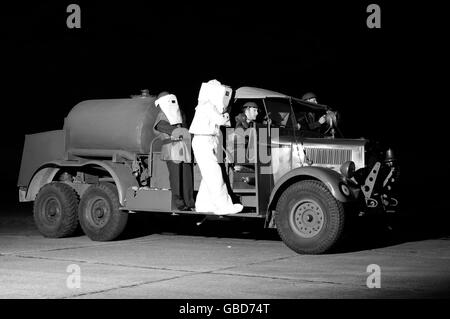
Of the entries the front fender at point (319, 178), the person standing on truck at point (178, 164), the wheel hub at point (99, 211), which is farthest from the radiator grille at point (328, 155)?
the wheel hub at point (99, 211)

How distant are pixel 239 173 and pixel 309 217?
136 cm

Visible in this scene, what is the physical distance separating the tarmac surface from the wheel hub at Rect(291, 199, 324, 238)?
0.33 metres

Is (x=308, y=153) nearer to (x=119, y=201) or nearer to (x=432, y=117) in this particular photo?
(x=119, y=201)

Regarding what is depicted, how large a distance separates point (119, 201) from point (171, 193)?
101 cm

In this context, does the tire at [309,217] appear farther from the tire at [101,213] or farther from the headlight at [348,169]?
the tire at [101,213]

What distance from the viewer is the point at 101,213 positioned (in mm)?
11984

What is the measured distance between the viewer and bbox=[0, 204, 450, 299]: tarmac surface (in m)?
7.25

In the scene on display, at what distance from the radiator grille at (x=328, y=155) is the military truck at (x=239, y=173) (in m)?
0.01

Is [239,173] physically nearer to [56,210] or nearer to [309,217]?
[309,217]

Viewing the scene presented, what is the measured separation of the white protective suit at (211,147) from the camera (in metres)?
10.6

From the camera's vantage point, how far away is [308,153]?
1064cm

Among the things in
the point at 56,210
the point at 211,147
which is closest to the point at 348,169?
the point at 211,147

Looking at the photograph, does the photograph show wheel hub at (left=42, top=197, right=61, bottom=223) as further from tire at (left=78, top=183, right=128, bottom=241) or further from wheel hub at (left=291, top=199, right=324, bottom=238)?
wheel hub at (left=291, top=199, right=324, bottom=238)
